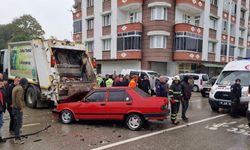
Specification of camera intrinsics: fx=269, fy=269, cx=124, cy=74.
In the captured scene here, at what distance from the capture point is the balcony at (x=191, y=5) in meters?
28.2

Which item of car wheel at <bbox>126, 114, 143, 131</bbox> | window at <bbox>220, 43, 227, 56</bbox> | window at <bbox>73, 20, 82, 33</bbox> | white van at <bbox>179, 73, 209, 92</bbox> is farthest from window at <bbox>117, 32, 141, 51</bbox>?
car wheel at <bbox>126, 114, 143, 131</bbox>

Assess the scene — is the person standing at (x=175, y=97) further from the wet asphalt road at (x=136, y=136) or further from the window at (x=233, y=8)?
the window at (x=233, y=8)

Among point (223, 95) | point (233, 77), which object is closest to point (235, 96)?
point (223, 95)

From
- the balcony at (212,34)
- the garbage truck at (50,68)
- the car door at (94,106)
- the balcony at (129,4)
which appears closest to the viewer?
the car door at (94,106)

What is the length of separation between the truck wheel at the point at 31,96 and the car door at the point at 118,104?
4808 millimetres

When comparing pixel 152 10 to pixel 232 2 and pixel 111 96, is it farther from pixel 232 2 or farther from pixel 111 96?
pixel 111 96

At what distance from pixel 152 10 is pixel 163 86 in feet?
59.6

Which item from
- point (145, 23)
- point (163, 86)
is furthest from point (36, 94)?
point (145, 23)

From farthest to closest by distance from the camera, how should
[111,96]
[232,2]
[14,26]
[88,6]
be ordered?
1. [14,26]
2. [232,2]
3. [88,6]
4. [111,96]

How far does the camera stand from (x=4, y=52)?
14.6 m

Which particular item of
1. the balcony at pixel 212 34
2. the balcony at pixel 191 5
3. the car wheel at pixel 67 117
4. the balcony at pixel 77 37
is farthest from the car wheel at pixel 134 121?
the balcony at pixel 77 37

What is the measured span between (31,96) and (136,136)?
22.1 ft

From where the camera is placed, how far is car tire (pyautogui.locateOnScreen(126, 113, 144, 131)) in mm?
8380

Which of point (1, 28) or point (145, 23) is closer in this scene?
point (145, 23)
